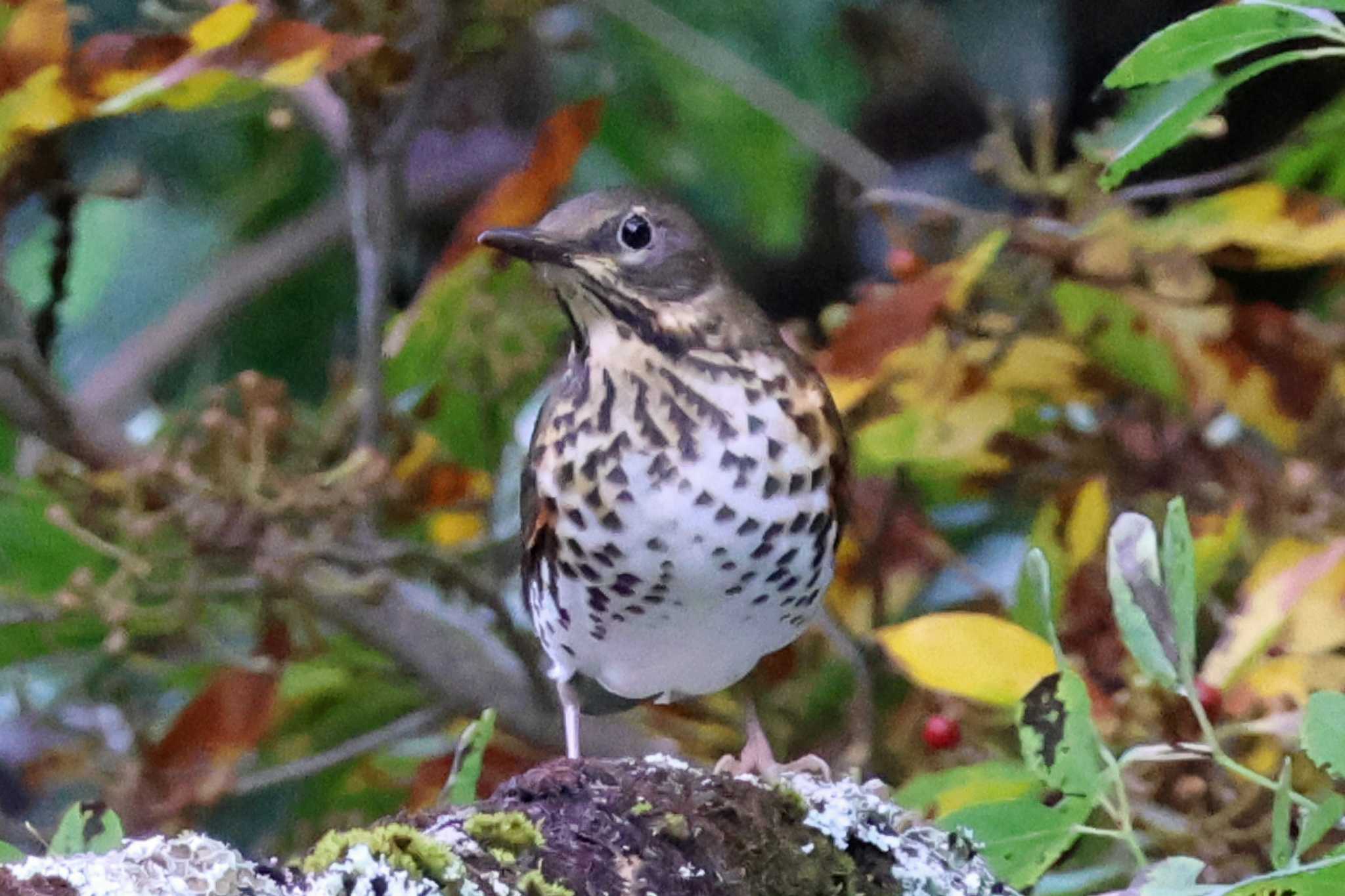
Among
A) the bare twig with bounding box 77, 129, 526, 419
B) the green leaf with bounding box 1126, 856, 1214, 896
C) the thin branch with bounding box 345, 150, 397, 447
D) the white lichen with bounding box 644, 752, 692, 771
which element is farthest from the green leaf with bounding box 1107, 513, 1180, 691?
the bare twig with bounding box 77, 129, 526, 419

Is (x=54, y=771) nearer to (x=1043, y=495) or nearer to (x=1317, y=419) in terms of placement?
(x=1043, y=495)

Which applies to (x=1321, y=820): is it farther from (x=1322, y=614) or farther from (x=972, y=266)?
(x=972, y=266)

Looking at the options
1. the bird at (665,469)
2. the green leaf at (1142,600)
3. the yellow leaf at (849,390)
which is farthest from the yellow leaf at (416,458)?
the green leaf at (1142,600)

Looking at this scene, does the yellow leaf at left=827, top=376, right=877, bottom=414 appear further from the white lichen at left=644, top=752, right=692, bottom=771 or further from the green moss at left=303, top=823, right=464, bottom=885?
the green moss at left=303, top=823, right=464, bottom=885

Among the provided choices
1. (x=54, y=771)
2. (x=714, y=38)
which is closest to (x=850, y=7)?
(x=714, y=38)

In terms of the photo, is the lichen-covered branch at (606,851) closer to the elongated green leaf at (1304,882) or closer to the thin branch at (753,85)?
the elongated green leaf at (1304,882)
